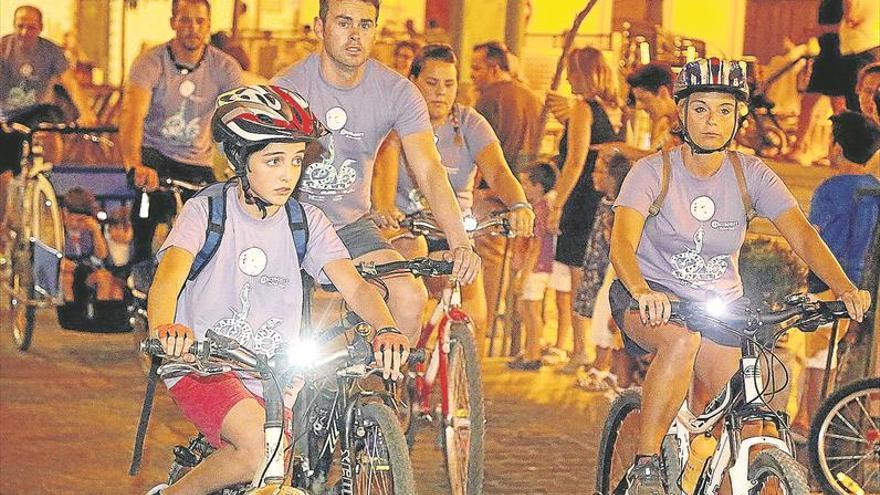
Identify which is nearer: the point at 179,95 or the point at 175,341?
the point at 175,341

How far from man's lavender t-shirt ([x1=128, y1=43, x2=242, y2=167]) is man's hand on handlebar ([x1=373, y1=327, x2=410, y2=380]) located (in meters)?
5.88

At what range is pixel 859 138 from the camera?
9.39m

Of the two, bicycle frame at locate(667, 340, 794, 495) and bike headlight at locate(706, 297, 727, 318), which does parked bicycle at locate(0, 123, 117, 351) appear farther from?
bike headlight at locate(706, 297, 727, 318)

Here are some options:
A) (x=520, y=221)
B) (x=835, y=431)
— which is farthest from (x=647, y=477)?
(x=835, y=431)

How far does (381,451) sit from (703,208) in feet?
5.57

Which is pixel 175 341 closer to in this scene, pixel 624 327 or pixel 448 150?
pixel 624 327

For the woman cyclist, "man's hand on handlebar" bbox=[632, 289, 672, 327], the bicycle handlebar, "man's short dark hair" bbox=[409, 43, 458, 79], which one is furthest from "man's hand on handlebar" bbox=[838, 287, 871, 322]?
"man's short dark hair" bbox=[409, 43, 458, 79]

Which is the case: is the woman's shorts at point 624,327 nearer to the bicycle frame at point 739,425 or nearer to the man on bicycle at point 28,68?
the bicycle frame at point 739,425

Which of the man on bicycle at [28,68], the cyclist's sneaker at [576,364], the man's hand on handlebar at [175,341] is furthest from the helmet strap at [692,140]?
the man on bicycle at [28,68]

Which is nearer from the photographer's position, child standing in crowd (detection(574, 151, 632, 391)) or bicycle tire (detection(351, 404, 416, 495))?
bicycle tire (detection(351, 404, 416, 495))

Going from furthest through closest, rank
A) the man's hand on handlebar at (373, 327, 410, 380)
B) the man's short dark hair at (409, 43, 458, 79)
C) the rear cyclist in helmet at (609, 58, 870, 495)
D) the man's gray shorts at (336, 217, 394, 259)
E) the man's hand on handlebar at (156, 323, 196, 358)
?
1. the man's short dark hair at (409, 43, 458, 79)
2. the man's gray shorts at (336, 217, 394, 259)
3. the rear cyclist in helmet at (609, 58, 870, 495)
4. the man's hand on handlebar at (373, 327, 410, 380)
5. the man's hand on handlebar at (156, 323, 196, 358)

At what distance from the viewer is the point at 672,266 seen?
22.6 ft

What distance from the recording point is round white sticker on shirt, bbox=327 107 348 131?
742cm

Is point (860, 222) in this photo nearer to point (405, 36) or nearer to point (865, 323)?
point (865, 323)
